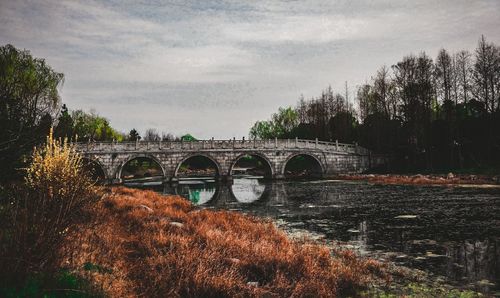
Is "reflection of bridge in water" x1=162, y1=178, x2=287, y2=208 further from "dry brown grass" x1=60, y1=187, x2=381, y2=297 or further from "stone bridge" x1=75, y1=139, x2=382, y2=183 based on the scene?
"dry brown grass" x1=60, y1=187, x2=381, y2=297

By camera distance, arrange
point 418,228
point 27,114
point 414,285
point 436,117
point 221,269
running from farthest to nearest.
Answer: point 436,117
point 418,228
point 27,114
point 414,285
point 221,269

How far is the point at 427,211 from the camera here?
545 inches

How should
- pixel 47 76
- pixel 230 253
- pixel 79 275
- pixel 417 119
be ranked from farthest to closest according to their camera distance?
pixel 417 119 < pixel 47 76 < pixel 230 253 < pixel 79 275

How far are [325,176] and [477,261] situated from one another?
34428 mm

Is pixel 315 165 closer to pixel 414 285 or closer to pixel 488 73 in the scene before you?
pixel 488 73

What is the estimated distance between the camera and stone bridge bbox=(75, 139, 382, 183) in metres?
36.5

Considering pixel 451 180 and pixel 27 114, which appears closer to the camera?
pixel 27 114

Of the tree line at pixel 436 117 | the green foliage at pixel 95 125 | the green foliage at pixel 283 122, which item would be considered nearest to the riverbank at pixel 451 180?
the tree line at pixel 436 117

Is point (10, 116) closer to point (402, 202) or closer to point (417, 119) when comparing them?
point (402, 202)

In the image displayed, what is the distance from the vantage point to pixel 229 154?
1574 inches

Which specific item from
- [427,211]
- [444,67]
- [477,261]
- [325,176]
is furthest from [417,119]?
[477,261]

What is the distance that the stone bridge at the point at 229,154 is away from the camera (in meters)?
36.5

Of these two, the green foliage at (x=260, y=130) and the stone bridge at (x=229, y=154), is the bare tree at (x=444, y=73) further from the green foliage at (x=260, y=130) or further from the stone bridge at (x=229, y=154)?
the green foliage at (x=260, y=130)

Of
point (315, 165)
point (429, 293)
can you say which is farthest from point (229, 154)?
point (429, 293)
